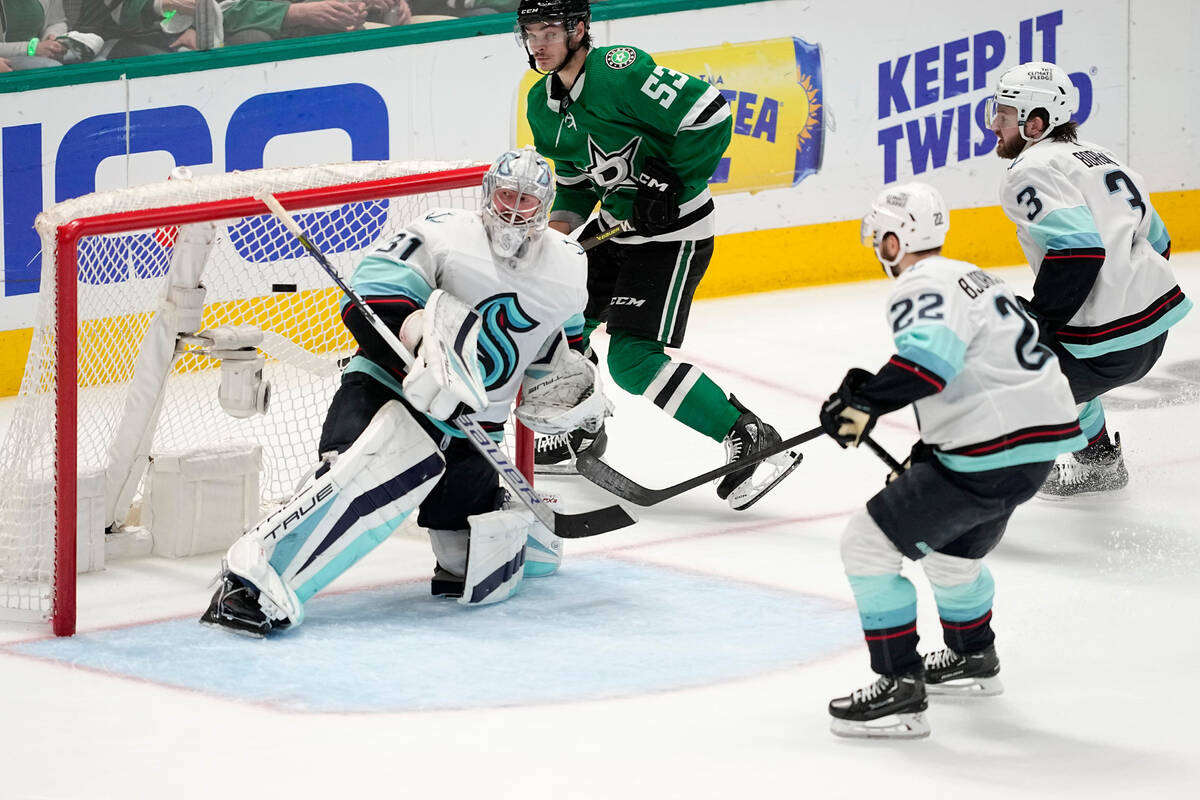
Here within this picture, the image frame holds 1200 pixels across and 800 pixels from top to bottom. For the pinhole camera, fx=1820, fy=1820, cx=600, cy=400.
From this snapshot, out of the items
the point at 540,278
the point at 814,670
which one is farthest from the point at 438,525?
the point at 814,670

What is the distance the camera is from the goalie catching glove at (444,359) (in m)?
3.42

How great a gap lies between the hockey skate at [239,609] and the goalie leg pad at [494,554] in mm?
436

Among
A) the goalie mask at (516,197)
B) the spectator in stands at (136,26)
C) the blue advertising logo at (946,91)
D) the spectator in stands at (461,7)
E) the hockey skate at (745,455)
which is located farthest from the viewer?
the blue advertising logo at (946,91)

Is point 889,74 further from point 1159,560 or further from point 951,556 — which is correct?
point 951,556

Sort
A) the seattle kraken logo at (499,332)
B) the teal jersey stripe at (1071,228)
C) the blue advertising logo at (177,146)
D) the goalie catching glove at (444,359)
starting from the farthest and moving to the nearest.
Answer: the blue advertising logo at (177,146)
the teal jersey stripe at (1071,228)
the seattle kraken logo at (499,332)
the goalie catching glove at (444,359)

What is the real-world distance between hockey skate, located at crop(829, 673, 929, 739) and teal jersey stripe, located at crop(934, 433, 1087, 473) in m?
0.35

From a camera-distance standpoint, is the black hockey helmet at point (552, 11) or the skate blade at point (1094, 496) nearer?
the black hockey helmet at point (552, 11)

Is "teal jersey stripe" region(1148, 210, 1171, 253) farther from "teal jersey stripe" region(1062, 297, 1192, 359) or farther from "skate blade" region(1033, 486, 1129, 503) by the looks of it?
"skate blade" region(1033, 486, 1129, 503)

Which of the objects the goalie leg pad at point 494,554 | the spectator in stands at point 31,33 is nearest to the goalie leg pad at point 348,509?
the goalie leg pad at point 494,554

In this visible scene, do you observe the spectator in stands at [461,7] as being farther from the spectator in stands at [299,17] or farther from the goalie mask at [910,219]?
the goalie mask at [910,219]

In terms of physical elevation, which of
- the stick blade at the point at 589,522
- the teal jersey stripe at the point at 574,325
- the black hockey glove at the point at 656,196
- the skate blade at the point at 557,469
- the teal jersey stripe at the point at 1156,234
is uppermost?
the black hockey glove at the point at 656,196

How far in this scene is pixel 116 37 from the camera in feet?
19.0

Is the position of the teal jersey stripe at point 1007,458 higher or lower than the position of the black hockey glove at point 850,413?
lower

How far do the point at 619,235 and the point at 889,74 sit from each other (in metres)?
2.88
